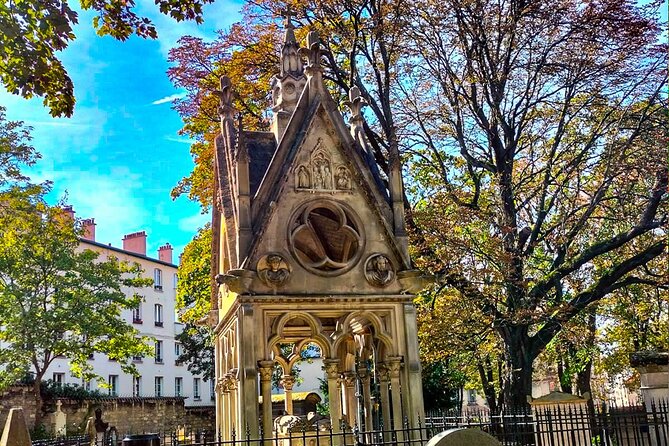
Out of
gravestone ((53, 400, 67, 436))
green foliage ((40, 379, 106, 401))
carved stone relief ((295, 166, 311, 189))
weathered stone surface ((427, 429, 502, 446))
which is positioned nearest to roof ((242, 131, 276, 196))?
carved stone relief ((295, 166, 311, 189))

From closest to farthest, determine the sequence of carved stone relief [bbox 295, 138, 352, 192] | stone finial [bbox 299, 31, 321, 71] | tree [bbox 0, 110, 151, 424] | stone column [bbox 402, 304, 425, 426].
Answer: stone column [bbox 402, 304, 425, 426] → carved stone relief [bbox 295, 138, 352, 192] → stone finial [bbox 299, 31, 321, 71] → tree [bbox 0, 110, 151, 424]

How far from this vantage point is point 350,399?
1316 centimetres

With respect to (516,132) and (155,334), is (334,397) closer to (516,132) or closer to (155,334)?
(516,132)

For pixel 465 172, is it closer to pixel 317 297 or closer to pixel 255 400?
pixel 317 297

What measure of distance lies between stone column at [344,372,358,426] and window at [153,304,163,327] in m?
44.5

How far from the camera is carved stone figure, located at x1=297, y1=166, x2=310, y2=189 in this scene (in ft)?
33.9

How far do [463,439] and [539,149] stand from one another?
564 inches

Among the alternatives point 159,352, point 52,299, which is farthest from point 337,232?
point 159,352

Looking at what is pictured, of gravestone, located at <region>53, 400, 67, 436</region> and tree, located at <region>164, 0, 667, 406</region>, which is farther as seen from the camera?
gravestone, located at <region>53, 400, 67, 436</region>

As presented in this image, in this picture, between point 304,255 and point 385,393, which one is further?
point 385,393

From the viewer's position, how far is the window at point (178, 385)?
55619 millimetres

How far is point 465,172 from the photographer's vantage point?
19844mm

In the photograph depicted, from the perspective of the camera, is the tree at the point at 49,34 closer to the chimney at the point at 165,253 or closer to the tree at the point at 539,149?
the tree at the point at 539,149

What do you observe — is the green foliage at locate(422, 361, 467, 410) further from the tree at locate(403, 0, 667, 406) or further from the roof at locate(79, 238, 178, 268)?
the roof at locate(79, 238, 178, 268)
